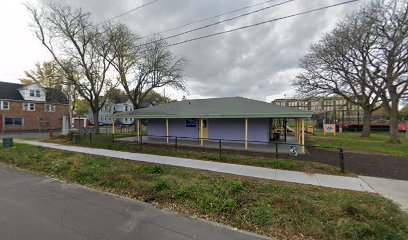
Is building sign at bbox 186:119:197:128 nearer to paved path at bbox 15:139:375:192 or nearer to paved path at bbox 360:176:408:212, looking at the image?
paved path at bbox 15:139:375:192

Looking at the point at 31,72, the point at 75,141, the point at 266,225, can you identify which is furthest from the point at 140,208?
the point at 31,72

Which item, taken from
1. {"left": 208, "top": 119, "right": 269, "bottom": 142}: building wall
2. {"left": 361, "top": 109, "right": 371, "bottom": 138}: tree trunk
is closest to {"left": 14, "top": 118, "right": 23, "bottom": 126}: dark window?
{"left": 208, "top": 119, "right": 269, "bottom": 142}: building wall

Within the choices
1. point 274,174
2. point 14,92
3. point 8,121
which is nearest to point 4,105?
point 8,121

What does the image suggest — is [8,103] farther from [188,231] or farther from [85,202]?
[188,231]

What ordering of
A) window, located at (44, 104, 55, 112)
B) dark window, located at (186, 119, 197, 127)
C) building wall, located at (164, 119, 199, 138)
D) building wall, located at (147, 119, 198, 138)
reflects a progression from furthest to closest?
1. window, located at (44, 104, 55, 112)
2. building wall, located at (147, 119, 198, 138)
3. building wall, located at (164, 119, 199, 138)
4. dark window, located at (186, 119, 197, 127)

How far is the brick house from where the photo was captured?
32969 mm

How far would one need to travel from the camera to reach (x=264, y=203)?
5016 millimetres

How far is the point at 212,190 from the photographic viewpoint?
595cm

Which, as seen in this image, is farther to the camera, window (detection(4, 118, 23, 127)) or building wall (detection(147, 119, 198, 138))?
window (detection(4, 118, 23, 127))

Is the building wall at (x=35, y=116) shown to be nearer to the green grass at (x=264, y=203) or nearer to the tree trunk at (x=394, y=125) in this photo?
the green grass at (x=264, y=203)

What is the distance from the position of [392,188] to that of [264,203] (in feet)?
15.4

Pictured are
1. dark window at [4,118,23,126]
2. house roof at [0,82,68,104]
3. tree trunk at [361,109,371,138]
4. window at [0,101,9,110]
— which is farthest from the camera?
house roof at [0,82,68,104]

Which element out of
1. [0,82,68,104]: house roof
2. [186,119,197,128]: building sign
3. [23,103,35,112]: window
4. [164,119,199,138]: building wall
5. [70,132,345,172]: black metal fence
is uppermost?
[0,82,68,104]: house roof

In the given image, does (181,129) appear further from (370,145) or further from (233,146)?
(370,145)
